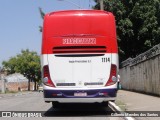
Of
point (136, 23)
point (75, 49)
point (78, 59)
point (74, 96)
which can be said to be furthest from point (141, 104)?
point (136, 23)

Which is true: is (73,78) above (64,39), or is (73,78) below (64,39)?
below

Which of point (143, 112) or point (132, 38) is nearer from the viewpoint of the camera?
point (143, 112)

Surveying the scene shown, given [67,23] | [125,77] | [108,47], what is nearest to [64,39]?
[67,23]

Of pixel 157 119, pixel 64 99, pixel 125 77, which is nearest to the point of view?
pixel 157 119

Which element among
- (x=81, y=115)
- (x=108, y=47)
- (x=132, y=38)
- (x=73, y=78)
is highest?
(x=132, y=38)

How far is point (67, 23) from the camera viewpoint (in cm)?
1574

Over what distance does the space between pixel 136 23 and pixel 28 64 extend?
173ft

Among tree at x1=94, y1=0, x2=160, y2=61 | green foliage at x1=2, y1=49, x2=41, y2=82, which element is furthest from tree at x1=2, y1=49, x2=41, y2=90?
tree at x1=94, y1=0, x2=160, y2=61

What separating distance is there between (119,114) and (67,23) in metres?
3.82

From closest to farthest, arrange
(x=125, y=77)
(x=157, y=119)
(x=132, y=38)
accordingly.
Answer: (x=157, y=119) < (x=125, y=77) < (x=132, y=38)

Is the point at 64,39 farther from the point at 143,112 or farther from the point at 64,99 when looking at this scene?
the point at 143,112

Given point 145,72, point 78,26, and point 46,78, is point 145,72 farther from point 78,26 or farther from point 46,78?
point 46,78

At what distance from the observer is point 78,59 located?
15477 millimetres

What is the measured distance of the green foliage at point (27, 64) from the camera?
9306 cm
